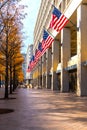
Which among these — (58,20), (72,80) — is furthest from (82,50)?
(72,80)

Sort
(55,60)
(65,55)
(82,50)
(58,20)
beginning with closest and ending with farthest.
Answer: (58,20) → (82,50) → (65,55) → (55,60)

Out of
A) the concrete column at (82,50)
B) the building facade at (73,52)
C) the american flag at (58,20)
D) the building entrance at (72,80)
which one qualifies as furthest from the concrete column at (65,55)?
the american flag at (58,20)

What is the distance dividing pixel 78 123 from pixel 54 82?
46873 mm

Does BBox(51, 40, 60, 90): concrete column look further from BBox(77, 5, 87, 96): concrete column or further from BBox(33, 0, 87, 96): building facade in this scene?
BBox(77, 5, 87, 96): concrete column

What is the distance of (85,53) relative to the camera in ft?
111

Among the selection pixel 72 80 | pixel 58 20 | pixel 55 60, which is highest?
pixel 58 20

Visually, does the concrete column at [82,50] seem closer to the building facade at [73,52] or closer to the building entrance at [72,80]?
the building facade at [73,52]

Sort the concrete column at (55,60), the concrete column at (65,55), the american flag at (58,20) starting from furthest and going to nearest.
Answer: the concrete column at (55,60)
the concrete column at (65,55)
the american flag at (58,20)

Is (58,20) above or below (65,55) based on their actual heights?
above

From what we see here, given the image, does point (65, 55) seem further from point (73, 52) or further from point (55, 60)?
point (55, 60)

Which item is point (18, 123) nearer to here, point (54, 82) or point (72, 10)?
point (72, 10)

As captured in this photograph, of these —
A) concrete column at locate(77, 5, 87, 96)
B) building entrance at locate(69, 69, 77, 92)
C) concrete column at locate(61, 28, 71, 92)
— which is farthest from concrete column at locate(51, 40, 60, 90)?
concrete column at locate(77, 5, 87, 96)

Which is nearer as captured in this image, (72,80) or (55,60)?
(72,80)

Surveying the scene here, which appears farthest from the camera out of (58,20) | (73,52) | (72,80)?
(73,52)
